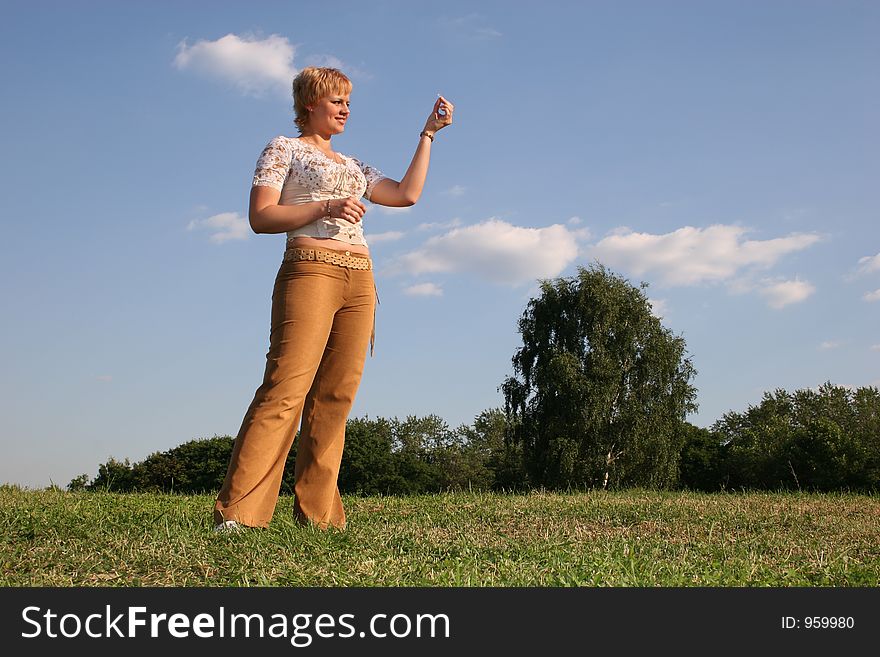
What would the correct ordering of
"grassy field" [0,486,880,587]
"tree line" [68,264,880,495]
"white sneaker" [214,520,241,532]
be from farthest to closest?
"tree line" [68,264,880,495], "white sneaker" [214,520,241,532], "grassy field" [0,486,880,587]

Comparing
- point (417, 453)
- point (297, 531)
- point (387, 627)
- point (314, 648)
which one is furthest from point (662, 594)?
point (417, 453)

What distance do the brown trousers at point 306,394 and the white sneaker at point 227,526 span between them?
50mm

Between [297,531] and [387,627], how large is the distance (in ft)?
6.34

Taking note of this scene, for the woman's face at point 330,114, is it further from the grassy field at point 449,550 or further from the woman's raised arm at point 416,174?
the grassy field at point 449,550

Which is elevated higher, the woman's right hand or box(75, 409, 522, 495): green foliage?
the woman's right hand

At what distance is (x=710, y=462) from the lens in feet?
120

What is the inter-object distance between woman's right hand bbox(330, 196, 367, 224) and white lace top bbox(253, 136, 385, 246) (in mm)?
230

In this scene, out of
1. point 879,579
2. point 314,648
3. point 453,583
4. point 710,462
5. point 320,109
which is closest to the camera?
point 314,648

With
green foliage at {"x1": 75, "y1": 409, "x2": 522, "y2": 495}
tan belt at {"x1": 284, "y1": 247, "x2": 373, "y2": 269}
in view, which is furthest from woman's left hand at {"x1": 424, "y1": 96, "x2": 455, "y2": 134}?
green foliage at {"x1": 75, "y1": 409, "x2": 522, "y2": 495}

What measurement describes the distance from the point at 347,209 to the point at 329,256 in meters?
0.37

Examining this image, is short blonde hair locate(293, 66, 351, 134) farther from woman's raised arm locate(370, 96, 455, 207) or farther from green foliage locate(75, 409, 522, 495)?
green foliage locate(75, 409, 522, 495)

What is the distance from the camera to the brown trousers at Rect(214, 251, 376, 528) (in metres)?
4.82

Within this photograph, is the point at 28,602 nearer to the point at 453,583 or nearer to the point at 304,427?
the point at 453,583

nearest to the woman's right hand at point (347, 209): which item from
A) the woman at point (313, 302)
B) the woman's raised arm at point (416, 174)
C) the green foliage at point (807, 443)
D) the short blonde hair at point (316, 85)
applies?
the woman at point (313, 302)
